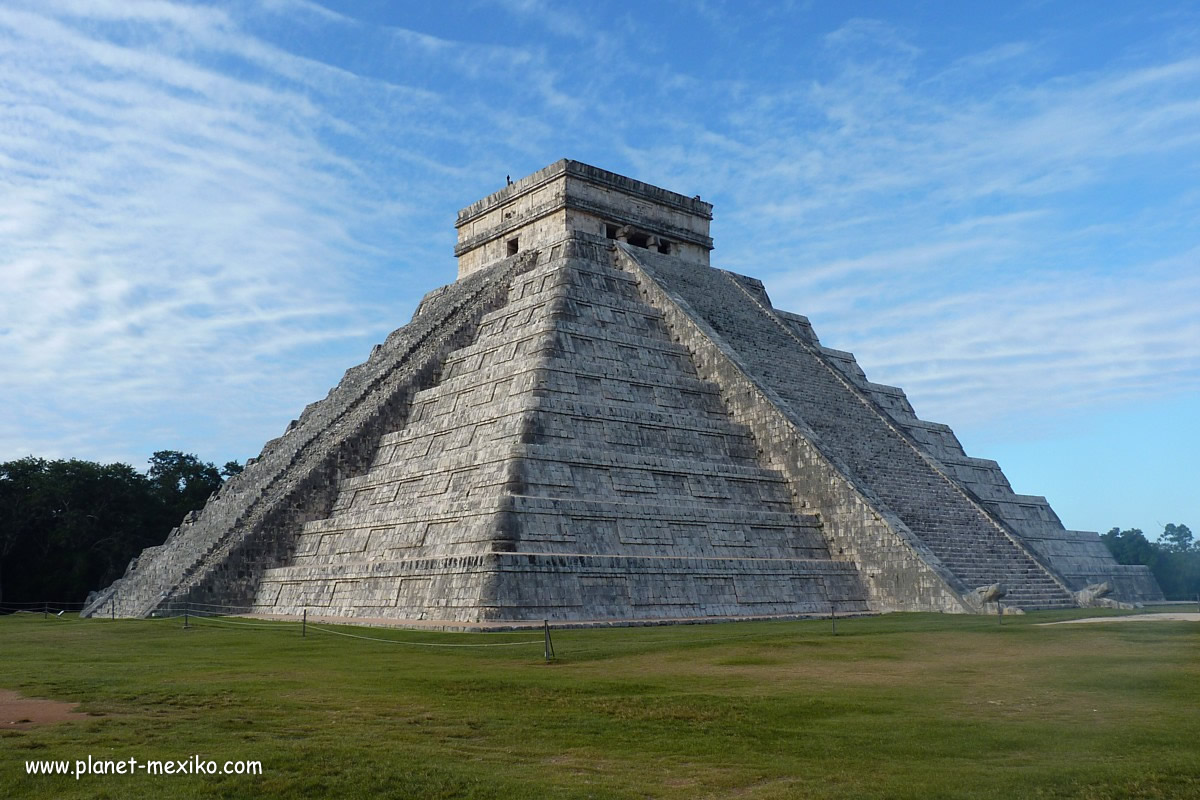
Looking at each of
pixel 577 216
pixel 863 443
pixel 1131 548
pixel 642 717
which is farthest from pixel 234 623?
pixel 1131 548

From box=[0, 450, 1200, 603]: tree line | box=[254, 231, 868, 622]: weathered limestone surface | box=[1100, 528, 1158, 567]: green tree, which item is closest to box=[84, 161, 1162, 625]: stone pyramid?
box=[254, 231, 868, 622]: weathered limestone surface

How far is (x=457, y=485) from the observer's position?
21297 millimetres

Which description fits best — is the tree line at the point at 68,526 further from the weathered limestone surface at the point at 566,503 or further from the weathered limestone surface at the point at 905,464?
the weathered limestone surface at the point at 905,464

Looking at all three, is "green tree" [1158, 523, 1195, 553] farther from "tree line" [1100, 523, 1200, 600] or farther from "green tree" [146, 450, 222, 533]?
"green tree" [146, 450, 222, 533]

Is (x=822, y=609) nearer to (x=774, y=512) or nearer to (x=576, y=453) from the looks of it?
(x=774, y=512)

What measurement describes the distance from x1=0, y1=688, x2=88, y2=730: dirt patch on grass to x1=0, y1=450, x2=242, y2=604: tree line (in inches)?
1282

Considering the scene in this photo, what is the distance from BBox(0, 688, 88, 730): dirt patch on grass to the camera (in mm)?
8656

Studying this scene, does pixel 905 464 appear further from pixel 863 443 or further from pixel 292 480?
pixel 292 480

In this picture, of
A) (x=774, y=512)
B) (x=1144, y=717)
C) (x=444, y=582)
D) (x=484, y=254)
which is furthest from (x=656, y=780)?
(x=484, y=254)

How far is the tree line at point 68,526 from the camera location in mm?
39094

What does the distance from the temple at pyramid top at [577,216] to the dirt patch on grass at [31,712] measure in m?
22.3

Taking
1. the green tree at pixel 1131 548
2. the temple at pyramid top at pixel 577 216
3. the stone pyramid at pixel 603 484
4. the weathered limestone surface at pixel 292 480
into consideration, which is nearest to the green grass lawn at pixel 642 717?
the stone pyramid at pixel 603 484

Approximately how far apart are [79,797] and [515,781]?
278 centimetres

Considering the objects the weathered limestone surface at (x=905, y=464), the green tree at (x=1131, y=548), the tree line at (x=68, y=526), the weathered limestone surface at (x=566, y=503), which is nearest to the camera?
the weathered limestone surface at (x=566, y=503)
